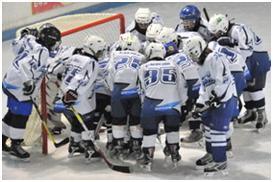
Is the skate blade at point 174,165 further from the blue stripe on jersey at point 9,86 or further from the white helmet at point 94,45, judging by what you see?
the blue stripe on jersey at point 9,86

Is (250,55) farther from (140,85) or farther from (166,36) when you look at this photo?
(140,85)

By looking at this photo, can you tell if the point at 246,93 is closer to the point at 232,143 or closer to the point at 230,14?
the point at 232,143

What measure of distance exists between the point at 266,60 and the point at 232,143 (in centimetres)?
65

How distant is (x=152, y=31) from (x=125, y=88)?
0.49 meters

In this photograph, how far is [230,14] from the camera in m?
9.76

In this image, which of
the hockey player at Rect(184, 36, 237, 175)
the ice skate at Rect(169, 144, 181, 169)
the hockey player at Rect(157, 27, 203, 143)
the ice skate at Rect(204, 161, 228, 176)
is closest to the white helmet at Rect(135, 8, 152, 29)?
the hockey player at Rect(157, 27, 203, 143)

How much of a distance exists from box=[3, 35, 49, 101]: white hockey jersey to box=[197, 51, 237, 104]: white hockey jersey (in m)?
1.02

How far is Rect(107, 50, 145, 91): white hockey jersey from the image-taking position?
5398mm

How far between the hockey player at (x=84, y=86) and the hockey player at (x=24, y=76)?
0.17 meters

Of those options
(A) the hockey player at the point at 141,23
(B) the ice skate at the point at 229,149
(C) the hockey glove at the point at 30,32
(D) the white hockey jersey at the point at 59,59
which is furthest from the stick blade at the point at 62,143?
(B) the ice skate at the point at 229,149

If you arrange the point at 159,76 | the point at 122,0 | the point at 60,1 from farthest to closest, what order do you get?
the point at 122,0 < the point at 60,1 < the point at 159,76

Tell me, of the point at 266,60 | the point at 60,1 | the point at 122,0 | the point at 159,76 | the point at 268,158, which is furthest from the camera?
the point at 122,0

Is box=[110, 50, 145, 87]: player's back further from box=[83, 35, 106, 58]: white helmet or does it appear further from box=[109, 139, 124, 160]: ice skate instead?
box=[109, 139, 124, 160]: ice skate

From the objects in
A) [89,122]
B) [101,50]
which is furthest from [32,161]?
[101,50]
